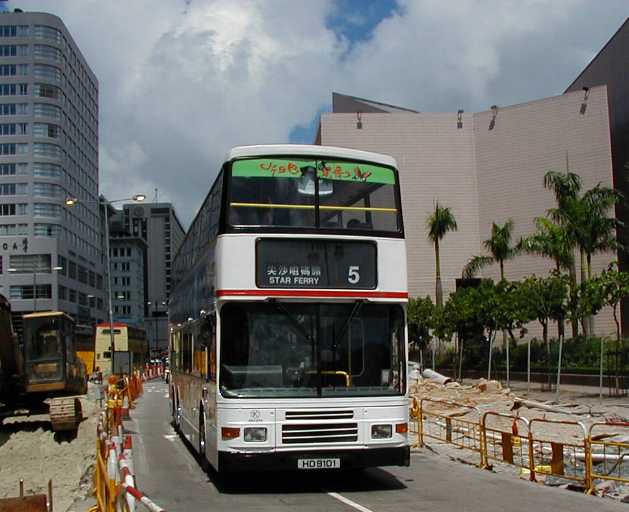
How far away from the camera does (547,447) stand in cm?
1697

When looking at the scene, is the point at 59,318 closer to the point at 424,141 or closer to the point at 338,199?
the point at 338,199

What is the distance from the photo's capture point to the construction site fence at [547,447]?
41.9ft

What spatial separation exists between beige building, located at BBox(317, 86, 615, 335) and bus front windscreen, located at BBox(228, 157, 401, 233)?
5066cm

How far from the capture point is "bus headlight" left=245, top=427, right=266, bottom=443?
36.7 feet

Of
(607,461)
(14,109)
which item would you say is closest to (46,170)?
(14,109)

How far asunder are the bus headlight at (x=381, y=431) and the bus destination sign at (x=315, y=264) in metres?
1.97

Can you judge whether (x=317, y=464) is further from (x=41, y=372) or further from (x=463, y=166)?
(x=463, y=166)

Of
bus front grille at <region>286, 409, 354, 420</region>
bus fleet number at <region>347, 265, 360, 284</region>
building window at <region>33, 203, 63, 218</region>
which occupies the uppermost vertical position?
building window at <region>33, 203, 63, 218</region>

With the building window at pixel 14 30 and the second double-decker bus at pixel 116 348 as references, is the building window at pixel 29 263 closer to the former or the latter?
the building window at pixel 14 30

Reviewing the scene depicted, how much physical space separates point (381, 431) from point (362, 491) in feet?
3.43

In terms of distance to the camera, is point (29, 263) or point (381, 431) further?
point (29, 263)

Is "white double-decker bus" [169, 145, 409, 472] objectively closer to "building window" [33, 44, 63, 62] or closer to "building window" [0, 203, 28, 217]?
"building window" [0, 203, 28, 217]

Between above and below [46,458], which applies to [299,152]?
above

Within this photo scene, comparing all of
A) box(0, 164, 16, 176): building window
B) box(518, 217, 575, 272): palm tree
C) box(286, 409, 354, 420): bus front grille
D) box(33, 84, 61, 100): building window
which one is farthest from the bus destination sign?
box(33, 84, 61, 100): building window
